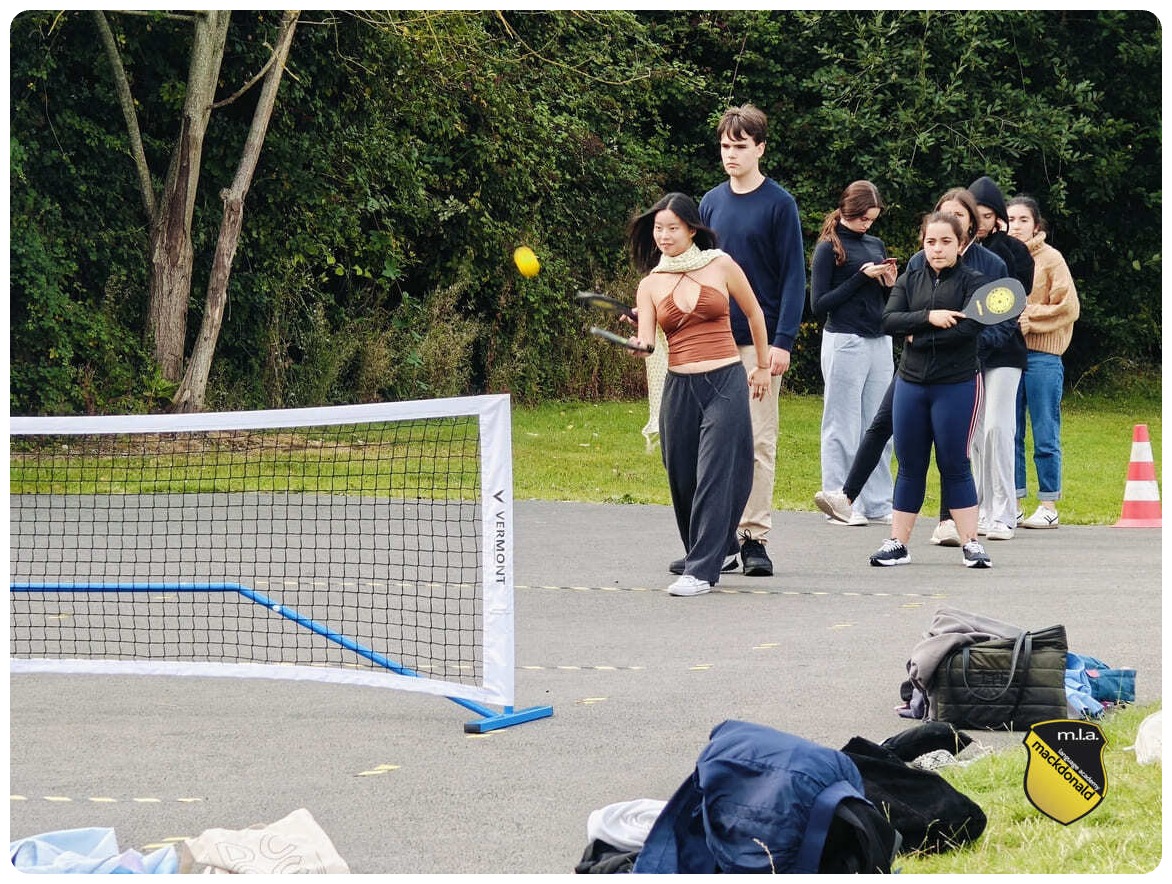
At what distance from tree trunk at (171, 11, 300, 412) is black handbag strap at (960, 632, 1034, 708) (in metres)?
13.2

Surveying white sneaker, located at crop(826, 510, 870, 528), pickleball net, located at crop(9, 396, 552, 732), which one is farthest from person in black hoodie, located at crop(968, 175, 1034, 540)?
pickleball net, located at crop(9, 396, 552, 732)

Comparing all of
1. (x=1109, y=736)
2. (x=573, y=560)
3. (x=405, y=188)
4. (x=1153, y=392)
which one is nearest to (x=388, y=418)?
(x=1109, y=736)

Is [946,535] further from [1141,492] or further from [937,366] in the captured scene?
[1141,492]

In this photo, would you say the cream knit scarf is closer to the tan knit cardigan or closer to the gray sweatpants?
the gray sweatpants

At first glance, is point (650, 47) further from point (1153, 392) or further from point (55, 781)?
point (55, 781)

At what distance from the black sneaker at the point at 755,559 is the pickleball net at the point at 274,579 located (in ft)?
5.09

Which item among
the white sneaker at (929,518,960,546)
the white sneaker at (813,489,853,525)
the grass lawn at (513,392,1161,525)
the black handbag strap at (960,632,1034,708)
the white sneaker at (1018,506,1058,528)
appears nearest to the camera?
the black handbag strap at (960,632,1034,708)

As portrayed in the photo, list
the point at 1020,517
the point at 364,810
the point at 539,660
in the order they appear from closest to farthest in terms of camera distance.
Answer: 1. the point at 364,810
2. the point at 539,660
3. the point at 1020,517

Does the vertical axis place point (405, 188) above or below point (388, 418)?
above

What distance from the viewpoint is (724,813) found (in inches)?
157

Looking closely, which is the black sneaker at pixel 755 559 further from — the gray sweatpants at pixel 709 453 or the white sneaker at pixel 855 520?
the white sneaker at pixel 855 520

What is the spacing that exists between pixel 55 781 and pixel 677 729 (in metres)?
2.08

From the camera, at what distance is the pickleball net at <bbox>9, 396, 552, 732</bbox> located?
585cm

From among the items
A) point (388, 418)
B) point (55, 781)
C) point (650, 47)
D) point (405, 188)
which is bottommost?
point (55, 781)
